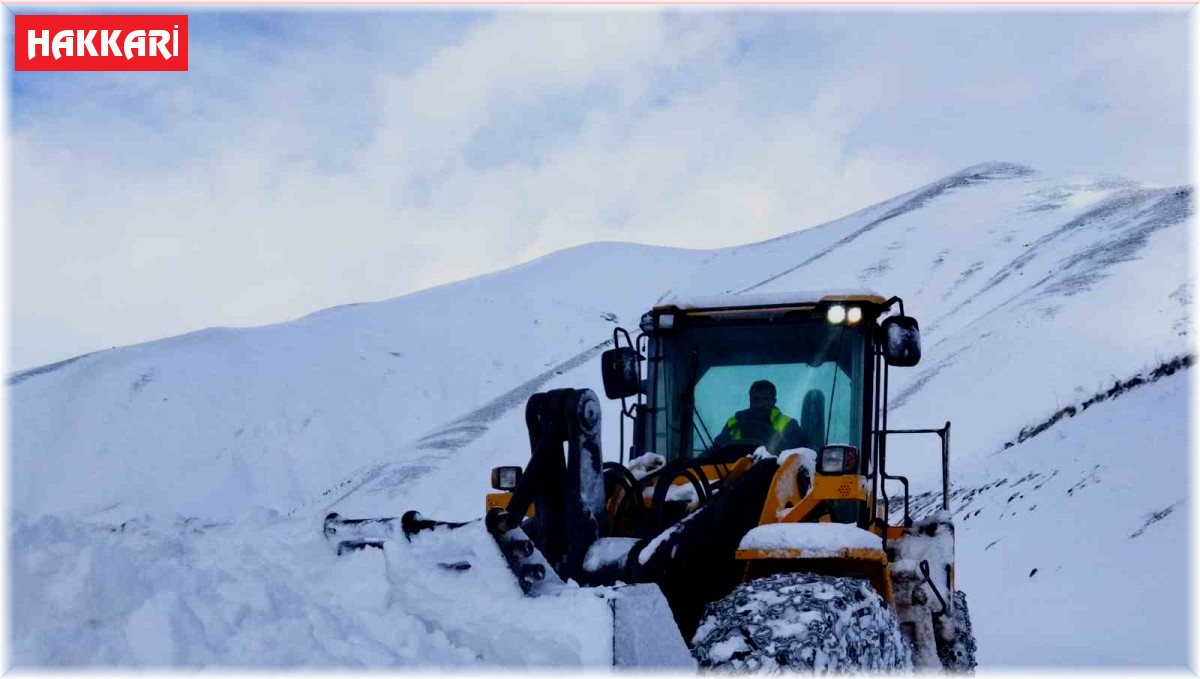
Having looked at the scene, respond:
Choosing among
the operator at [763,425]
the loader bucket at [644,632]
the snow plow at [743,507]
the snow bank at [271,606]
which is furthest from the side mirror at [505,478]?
the loader bucket at [644,632]

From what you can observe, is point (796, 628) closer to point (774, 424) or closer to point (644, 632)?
point (644, 632)

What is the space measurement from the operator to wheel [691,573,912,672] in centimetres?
150

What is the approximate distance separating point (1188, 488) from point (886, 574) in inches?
264

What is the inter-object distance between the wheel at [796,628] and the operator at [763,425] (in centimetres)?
150

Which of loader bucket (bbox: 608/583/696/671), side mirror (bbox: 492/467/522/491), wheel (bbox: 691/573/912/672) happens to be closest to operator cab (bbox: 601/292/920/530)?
side mirror (bbox: 492/467/522/491)

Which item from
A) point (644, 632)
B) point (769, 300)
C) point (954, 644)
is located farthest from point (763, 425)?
point (644, 632)

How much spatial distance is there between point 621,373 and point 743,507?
4.45 feet

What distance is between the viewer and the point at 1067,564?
1037 cm

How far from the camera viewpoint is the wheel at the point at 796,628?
13.8 feet

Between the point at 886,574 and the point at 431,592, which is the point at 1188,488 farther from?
the point at 431,592

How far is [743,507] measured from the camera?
5.21m

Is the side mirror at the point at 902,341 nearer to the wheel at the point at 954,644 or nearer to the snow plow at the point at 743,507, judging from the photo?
the snow plow at the point at 743,507

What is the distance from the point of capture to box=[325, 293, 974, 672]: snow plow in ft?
14.4

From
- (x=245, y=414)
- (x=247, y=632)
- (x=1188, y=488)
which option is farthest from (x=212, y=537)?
(x=245, y=414)
